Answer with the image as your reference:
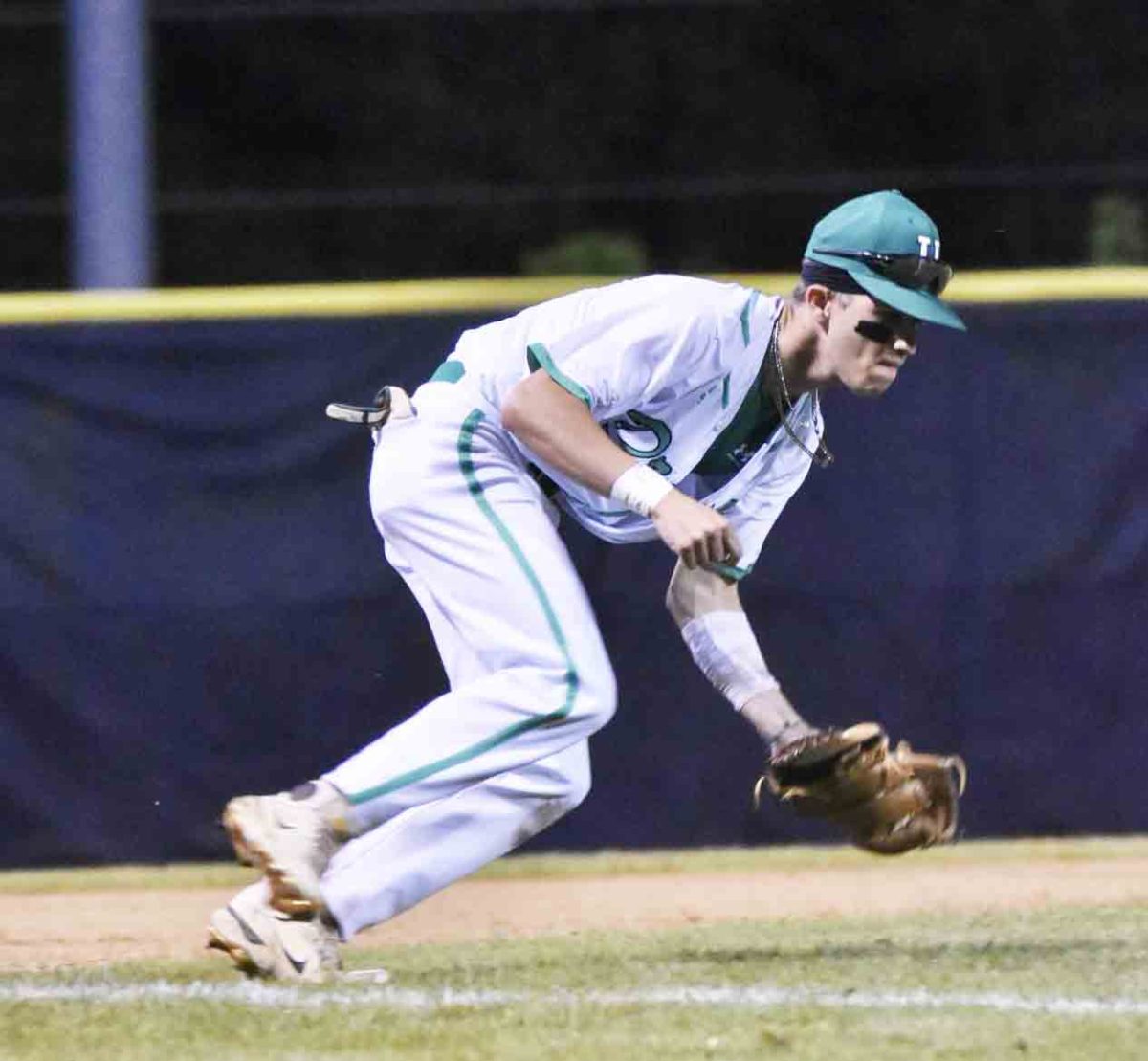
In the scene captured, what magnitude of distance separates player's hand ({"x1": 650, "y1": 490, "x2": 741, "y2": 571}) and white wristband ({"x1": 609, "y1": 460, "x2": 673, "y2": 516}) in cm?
2

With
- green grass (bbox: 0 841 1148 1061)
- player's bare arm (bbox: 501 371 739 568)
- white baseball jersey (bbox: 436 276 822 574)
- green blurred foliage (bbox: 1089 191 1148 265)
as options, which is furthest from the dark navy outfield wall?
green blurred foliage (bbox: 1089 191 1148 265)

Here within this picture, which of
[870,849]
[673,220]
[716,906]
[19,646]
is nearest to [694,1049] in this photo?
[870,849]

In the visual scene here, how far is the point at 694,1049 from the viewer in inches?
170

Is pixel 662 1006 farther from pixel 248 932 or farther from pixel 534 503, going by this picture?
pixel 534 503

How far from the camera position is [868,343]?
4945 millimetres

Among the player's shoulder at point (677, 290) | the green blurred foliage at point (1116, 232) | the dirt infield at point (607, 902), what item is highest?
the player's shoulder at point (677, 290)

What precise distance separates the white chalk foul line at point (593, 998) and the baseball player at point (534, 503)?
0.35 feet

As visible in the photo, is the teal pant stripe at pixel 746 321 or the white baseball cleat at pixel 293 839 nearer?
the white baseball cleat at pixel 293 839

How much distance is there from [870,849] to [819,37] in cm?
976

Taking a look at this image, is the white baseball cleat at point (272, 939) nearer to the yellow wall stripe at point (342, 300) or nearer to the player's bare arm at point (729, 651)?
the player's bare arm at point (729, 651)

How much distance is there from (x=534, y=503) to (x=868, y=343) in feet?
2.32

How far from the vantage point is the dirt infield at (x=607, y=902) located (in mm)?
6180

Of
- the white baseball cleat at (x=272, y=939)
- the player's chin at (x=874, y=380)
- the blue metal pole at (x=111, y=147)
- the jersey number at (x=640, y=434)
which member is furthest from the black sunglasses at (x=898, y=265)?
the blue metal pole at (x=111, y=147)

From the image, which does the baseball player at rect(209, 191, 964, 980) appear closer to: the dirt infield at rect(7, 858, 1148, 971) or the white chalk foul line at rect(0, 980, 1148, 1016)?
the white chalk foul line at rect(0, 980, 1148, 1016)
